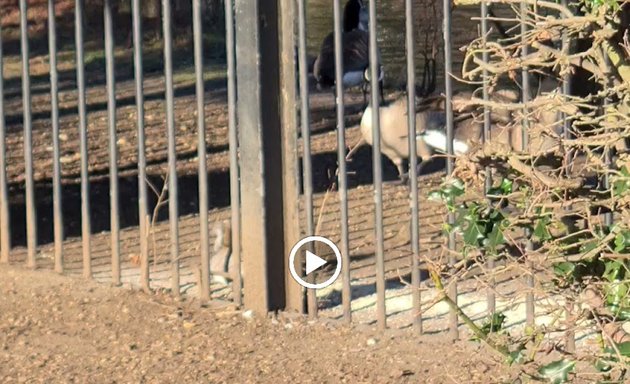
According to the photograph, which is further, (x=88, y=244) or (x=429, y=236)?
(x=429, y=236)

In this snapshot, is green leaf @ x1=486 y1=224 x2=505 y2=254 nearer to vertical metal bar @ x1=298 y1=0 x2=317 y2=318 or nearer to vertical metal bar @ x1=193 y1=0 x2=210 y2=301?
vertical metal bar @ x1=298 y1=0 x2=317 y2=318

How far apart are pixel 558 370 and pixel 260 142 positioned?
8.35ft

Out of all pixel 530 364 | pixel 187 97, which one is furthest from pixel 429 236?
pixel 187 97

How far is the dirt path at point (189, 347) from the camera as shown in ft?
17.1

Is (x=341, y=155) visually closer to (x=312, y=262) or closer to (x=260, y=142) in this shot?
(x=260, y=142)

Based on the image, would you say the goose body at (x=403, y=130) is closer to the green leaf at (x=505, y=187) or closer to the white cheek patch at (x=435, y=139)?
the white cheek patch at (x=435, y=139)

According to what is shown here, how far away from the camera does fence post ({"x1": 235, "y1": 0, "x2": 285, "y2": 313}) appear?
575 centimetres

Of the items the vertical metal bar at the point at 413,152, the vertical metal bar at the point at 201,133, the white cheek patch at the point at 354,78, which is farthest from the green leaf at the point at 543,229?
the white cheek patch at the point at 354,78

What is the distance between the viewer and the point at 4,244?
678 cm

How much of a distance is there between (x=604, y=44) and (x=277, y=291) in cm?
272

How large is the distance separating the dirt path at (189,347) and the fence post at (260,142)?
287 mm

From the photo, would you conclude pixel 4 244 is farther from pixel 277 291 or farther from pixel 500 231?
pixel 500 231

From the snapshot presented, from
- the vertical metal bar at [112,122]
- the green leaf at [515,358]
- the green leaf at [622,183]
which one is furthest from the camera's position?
the vertical metal bar at [112,122]

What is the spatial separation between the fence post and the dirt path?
0.29m
